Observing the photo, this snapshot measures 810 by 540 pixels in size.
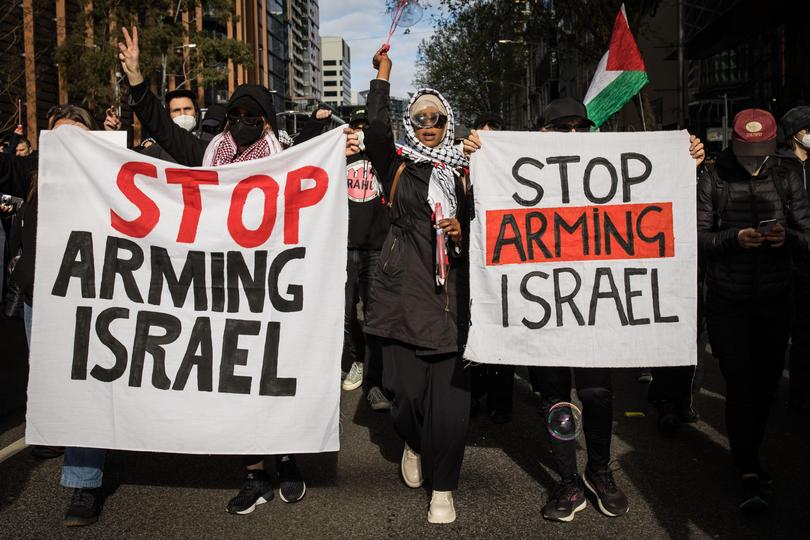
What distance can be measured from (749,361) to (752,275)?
0.43 m

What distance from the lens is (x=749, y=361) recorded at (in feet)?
13.8

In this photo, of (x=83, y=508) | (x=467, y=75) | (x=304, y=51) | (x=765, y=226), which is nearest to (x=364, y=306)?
(x=83, y=508)

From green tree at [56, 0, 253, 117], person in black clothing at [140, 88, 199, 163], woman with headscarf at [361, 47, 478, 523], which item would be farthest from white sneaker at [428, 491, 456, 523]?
green tree at [56, 0, 253, 117]

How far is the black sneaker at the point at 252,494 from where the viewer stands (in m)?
3.99

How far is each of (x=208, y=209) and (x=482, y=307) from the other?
1.38 metres

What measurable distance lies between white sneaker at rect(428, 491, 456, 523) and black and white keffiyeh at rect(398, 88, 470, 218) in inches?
51.8

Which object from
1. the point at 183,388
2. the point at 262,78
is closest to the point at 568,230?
the point at 183,388

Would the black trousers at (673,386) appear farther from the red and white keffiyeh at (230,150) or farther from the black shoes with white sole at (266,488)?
the red and white keffiyeh at (230,150)

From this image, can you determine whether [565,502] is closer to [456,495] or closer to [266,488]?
[456,495]

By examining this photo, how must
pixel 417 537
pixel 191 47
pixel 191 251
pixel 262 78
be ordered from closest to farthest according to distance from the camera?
pixel 417 537, pixel 191 251, pixel 191 47, pixel 262 78

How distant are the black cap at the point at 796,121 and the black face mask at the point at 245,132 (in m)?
3.32

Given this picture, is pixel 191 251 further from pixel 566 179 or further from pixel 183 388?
pixel 566 179

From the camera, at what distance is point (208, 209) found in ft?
13.2

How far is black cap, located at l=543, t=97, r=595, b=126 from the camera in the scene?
426 centimetres
